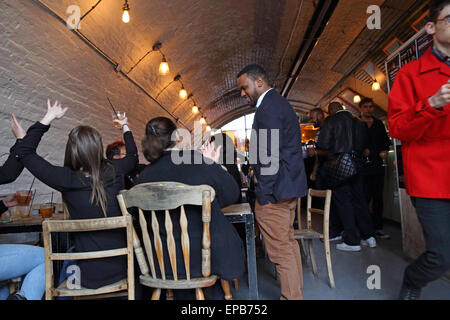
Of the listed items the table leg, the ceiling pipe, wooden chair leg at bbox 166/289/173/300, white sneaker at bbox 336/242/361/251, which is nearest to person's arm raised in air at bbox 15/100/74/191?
wooden chair leg at bbox 166/289/173/300

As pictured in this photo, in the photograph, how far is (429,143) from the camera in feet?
5.20

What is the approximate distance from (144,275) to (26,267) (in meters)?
0.71

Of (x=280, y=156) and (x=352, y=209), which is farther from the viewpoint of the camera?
(x=352, y=209)

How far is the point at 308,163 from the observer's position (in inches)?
234

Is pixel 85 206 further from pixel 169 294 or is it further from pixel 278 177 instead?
pixel 278 177

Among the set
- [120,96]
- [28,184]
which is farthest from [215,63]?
[28,184]

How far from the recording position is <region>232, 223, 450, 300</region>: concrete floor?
7.54 ft

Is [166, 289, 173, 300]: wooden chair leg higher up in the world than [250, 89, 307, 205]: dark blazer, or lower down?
lower down

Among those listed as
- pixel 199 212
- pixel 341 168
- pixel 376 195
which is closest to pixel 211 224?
pixel 199 212

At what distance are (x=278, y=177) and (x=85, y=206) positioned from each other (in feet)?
3.78

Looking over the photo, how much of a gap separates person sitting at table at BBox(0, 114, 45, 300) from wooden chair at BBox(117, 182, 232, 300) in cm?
65

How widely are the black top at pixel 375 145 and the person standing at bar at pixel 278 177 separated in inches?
95.4

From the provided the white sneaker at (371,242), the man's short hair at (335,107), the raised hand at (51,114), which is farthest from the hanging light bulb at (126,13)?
the white sneaker at (371,242)

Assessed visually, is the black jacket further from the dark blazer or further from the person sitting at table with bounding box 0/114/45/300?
the person sitting at table with bounding box 0/114/45/300
